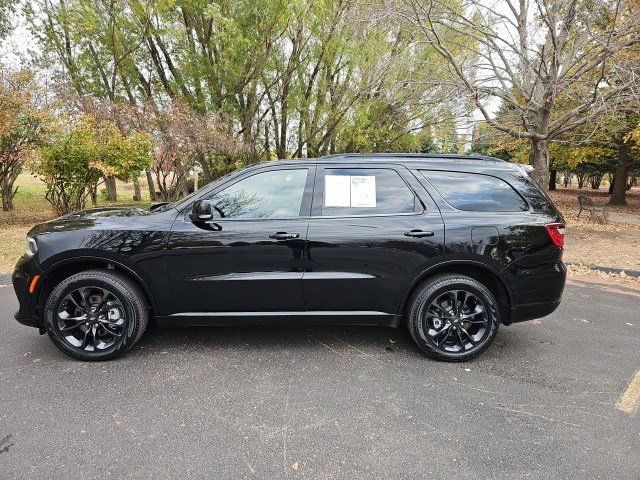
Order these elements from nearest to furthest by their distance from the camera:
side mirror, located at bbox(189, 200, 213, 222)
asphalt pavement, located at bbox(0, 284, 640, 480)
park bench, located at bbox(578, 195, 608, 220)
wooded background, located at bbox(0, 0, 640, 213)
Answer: asphalt pavement, located at bbox(0, 284, 640, 480)
side mirror, located at bbox(189, 200, 213, 222)
wooded background, located at bbox(0, 0, 640, 213)
park bench, located at bbox(578, 195, 608, 220)

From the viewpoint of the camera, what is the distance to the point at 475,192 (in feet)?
11.7

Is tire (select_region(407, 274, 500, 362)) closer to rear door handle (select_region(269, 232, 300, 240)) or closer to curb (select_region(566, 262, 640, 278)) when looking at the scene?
rear door handle (select_region(269, 232, 300, 240))

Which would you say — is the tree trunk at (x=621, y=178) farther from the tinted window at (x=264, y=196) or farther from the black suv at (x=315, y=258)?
the tinted window at (x=264, y=196)

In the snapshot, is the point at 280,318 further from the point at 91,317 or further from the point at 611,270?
the point at 611,270

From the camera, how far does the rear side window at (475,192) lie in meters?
3.52

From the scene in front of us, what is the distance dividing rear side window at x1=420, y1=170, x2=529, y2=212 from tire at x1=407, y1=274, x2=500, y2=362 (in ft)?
2.15

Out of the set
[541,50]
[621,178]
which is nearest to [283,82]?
[541,50]

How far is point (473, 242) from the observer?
3.41 metres

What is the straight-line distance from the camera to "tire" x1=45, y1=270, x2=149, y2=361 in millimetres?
3312

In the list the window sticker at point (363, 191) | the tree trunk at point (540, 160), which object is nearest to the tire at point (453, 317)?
the window sticker at point (363, 191)

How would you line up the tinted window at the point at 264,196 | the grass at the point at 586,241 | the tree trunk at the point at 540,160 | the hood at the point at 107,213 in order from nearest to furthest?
the tinted window at the point at 264,196 < the hood at the point at 107,213 < the grass at the point at 586,241 < the tree trunk at the point at 540,160

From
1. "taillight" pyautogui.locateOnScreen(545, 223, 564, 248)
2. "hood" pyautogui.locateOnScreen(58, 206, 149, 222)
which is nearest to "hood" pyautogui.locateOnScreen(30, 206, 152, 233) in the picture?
"hood" pyautogui.locateOnScreen(58, 206, 149, 222)

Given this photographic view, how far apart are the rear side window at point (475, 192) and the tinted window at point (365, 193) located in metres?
0.29

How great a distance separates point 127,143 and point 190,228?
8.44 m
